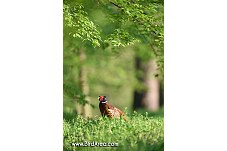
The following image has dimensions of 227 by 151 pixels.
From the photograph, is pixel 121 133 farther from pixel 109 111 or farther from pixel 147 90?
pixel 147 90

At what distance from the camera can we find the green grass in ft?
16.4

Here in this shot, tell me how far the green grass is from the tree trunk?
4623 mm

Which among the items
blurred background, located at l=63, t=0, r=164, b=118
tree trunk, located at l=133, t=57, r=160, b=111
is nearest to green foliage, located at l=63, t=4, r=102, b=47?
blurred background, located at l=63, t=0, r=164, b=118

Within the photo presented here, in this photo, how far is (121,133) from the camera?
5.04 metres

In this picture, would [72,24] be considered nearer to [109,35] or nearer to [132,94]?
[109,35]

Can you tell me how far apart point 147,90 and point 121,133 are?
16.5 ft

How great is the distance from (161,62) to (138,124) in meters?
0.84

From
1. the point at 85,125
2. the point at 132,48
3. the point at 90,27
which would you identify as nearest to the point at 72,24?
the point at 90,27

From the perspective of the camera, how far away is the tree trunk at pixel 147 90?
32.4ft

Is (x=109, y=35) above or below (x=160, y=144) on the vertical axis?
above

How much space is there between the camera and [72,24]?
5.18 meters

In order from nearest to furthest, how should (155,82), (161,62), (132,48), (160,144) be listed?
1. (160,144)
2. (161,62)
3. (132,48)
4. (155,82)

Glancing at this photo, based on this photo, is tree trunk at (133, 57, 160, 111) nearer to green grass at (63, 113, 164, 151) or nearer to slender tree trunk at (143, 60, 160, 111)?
slender tree trunk at (143, 60, 160, 111)

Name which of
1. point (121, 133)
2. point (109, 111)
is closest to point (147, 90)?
point (109, 111)
